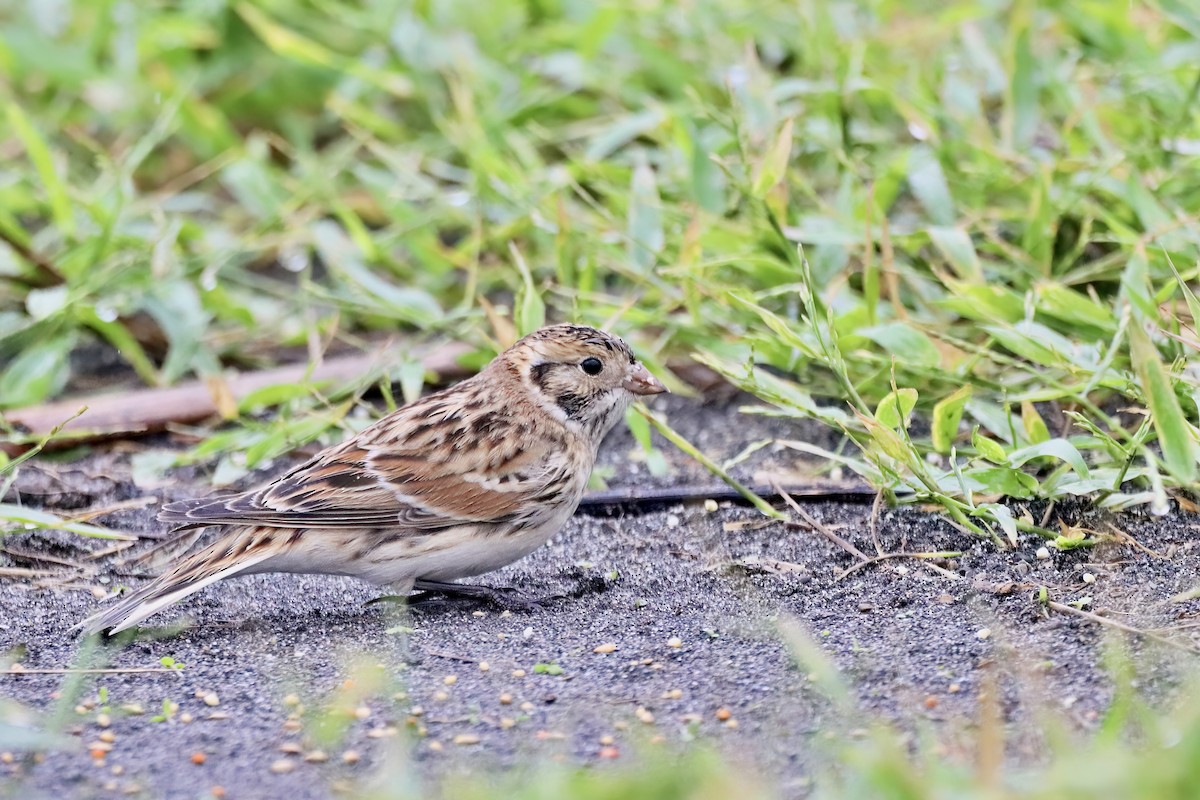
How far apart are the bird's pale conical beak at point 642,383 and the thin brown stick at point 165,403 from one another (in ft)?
3.84

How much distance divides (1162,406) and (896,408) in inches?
32.5

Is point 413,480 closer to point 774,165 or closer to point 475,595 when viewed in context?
point 475,595

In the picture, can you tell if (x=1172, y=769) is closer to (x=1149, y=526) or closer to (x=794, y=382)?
(x=1149, y=526)

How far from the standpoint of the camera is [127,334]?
6.28 m

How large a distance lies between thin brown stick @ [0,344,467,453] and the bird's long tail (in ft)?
3.94

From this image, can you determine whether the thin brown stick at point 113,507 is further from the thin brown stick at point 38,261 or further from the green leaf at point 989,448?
the green leaf at point 989,448

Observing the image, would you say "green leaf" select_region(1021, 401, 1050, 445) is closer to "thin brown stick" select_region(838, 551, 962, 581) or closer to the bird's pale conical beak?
"thin brown stick" select_region(838, 551, 962, 581)

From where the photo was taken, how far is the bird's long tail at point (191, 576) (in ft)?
13.3

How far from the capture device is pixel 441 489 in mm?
4504

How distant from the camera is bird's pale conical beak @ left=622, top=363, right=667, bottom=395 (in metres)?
4.76

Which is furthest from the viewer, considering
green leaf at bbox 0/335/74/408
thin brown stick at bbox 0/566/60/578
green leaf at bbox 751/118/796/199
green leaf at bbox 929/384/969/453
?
green leaf at bbox 0/335/74/408

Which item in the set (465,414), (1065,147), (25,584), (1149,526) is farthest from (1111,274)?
(25,584)

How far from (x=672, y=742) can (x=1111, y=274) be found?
2.85 metres

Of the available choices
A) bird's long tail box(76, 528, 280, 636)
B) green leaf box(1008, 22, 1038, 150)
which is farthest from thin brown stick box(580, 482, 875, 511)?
green leaf box(1008, 22, 1038, 150)
